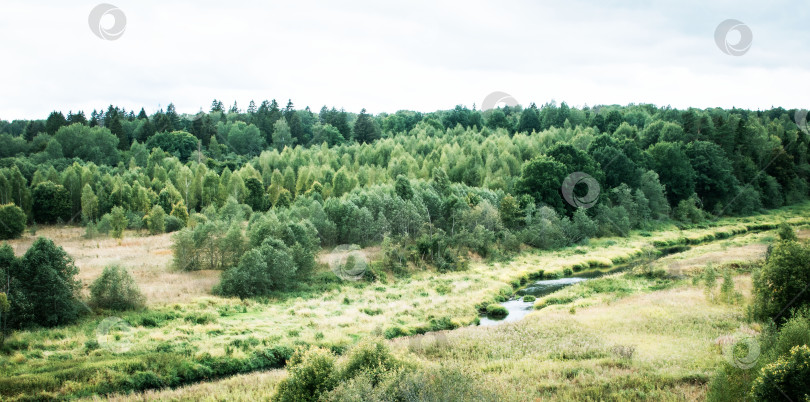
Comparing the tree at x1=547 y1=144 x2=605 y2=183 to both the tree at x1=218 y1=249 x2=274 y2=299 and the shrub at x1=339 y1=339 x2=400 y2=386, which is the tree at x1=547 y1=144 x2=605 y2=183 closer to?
the tree at x1=218 y1=249 x2=274 y2=299

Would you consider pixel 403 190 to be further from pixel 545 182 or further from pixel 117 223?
pixel 117 223

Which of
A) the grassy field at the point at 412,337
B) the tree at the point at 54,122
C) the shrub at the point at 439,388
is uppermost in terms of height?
the tree at the point at 54,122

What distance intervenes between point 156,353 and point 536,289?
31728 millimetres

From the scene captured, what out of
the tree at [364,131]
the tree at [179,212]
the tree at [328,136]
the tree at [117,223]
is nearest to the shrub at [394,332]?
the tree at [117,223]

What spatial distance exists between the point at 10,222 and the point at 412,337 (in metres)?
51.9

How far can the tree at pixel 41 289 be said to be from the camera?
31.7 meters

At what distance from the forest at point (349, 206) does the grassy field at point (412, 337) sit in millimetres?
348

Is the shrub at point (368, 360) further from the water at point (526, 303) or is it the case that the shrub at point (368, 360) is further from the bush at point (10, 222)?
the bush at point (10, 222)

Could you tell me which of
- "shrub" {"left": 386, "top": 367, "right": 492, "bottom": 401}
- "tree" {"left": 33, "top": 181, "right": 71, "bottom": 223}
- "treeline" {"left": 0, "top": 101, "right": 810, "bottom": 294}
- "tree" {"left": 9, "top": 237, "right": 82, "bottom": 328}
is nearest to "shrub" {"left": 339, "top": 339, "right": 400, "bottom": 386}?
"shrub" {"left": 386, "top": 367, "right": 492, "bottom": 401}

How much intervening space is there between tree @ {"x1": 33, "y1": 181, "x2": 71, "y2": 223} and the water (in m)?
63.3

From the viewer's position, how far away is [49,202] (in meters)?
73.2

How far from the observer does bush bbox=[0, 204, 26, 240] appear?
59.4 metres

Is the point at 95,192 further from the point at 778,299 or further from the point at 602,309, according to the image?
the point at 778,299

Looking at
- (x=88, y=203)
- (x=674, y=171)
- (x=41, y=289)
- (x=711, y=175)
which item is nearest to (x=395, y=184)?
(x=41, y=289)
